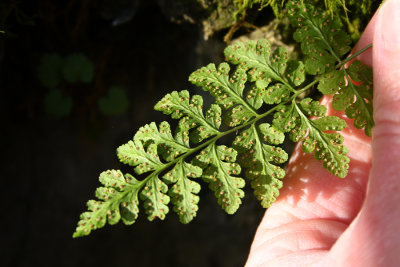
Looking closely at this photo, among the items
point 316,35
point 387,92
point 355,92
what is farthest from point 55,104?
point 387,92

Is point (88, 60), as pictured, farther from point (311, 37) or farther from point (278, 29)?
point (311, 37)

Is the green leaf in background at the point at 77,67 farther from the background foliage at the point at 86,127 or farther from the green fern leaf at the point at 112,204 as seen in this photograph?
the green fern leaf at the point at 112,204

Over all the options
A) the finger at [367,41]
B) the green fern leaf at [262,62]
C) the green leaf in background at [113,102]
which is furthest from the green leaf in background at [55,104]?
the finger at [367,41]

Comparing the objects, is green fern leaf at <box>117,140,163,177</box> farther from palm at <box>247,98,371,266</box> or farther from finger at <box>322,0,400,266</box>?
finger at <box>322,0,400,266</box>

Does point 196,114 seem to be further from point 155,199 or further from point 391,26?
point 391,26

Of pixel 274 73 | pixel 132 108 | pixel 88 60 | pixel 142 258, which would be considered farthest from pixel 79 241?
pixel 274 73

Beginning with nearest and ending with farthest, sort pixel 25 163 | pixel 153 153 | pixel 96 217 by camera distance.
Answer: pixel 96 217
pixel 153 153
pixel 25 163
